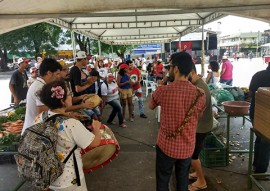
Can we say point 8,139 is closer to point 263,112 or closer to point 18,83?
point 18,83

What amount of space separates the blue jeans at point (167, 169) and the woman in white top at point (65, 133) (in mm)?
807

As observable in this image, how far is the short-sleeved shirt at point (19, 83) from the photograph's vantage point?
6.62 meters

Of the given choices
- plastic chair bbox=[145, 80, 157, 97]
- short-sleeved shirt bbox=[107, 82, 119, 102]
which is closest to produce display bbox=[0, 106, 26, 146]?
short-sleeved shirt bbox=[107, 82, 119, 102]

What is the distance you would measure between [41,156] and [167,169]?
50.4 inches

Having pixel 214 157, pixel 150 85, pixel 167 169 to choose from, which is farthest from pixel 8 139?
pixel 150 85

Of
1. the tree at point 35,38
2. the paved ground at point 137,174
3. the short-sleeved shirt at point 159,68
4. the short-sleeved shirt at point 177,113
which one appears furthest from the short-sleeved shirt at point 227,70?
the tree at point 35,38

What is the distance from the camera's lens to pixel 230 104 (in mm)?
4297

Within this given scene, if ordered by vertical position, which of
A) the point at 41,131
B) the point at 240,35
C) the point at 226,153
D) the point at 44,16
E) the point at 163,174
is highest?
the point at 240,35

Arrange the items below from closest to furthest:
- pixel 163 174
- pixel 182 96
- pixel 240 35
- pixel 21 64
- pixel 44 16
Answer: pixel 182 96
pixel 163 174
pixel 44 16
pixel 21 64
pixel 240 35

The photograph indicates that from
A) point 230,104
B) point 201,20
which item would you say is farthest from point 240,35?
point 230,104

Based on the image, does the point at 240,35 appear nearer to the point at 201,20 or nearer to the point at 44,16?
the point at 201,20

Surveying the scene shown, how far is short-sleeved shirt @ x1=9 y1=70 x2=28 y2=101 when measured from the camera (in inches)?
261

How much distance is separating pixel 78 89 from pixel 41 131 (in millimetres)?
2959

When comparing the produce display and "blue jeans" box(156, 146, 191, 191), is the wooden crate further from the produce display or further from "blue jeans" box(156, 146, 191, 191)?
the produce display
